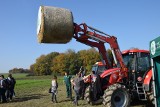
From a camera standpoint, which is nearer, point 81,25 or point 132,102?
point 81,25

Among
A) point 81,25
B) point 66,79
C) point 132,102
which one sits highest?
point 81,25

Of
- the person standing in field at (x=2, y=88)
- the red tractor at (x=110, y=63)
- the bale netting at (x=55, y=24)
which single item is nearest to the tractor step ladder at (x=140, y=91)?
the red tractor at (x=110, y=63)

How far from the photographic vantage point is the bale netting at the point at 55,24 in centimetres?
1229

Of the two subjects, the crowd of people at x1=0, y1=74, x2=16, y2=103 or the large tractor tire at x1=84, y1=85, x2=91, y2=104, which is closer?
the large tractor tire at x1=84, y1=85, x2=91, y2=104

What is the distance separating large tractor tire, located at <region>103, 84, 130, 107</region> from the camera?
13.7 metres

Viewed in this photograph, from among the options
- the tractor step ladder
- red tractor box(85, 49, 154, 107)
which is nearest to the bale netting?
red tractor box(85, 49, 154, 107)

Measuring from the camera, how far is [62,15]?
1240cm

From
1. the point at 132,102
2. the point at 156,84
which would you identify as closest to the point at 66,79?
the point at 132,102

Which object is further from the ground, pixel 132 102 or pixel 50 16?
pixel 50 16

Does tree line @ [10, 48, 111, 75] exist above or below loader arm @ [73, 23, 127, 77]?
Result: above

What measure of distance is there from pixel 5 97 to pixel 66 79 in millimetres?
3862

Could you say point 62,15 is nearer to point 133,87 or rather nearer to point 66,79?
point 133,87

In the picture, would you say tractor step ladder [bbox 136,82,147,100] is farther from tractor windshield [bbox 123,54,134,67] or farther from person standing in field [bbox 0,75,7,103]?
person standing in field [bbox 0,75,7,103]

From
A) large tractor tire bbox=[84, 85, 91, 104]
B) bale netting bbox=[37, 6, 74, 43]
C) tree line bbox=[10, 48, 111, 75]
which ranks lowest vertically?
large tractor tire bbox=[84, 85, 91, 104]
